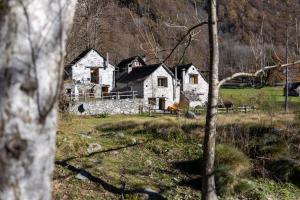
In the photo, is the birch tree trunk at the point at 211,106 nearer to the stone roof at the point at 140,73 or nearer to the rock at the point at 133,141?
the rock at the point at 133,141

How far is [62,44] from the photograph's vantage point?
1758 millimetres

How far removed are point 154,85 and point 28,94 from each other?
143 feet

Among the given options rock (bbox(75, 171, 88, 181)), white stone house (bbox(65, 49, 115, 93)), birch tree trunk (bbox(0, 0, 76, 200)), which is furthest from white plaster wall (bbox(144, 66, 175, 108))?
birch tree trunk (bbox(0, 0, 76, 200))

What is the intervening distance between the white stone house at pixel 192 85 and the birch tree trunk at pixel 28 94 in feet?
155

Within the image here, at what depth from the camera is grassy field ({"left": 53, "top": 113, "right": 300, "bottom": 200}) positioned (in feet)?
27.1

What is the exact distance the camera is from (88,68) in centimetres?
4522

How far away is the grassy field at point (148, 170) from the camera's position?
827 centimetres

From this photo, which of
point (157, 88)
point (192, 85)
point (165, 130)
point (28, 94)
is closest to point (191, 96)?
point (192, 85)

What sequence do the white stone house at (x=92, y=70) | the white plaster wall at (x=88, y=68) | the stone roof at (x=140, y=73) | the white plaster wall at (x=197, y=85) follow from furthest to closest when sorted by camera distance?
the white plaster wall at (x=197, y=85), the stone roof at (x=140, y=73), the white plaster wall at (x=88, y=68), the white stone house at (x=92, y=70)

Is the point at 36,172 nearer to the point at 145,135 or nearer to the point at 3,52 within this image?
the point at 3,52

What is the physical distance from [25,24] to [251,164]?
9673 millimetres

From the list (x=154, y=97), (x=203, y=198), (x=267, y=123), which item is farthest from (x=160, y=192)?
(x=154, y=97)

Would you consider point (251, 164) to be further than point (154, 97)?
No

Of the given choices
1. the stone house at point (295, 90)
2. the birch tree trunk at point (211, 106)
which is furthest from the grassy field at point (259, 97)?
the stone house at point (295, 90)
